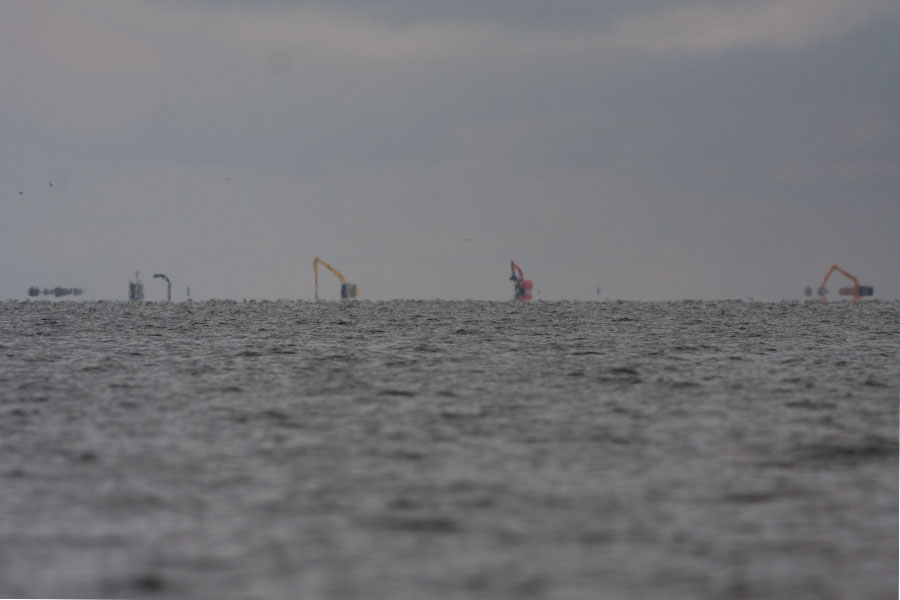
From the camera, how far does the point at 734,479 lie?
18000mm

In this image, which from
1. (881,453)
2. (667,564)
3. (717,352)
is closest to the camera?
(667,564)

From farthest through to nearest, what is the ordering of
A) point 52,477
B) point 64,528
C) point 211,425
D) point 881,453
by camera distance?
point 211,425
point 881,453
point 52,477
point 64,528

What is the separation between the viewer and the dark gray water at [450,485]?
1262cm

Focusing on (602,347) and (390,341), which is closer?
(602,347)

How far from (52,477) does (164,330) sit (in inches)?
2422

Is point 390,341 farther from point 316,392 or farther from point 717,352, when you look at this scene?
point 316,392

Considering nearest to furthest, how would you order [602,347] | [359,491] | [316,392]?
[359,491]
[316,392]
[602,347]

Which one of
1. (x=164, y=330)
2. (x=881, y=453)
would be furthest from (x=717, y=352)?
(x=164, y=330)

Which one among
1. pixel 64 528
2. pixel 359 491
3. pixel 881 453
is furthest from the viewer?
pixel 881 453

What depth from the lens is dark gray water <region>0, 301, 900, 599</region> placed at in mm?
12617

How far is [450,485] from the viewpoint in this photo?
17.4 m

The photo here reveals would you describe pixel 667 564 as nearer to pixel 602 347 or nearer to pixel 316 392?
pixel 316 392

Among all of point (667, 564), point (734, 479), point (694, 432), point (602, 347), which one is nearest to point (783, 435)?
point (694, 432)

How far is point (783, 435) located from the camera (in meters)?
23.0
